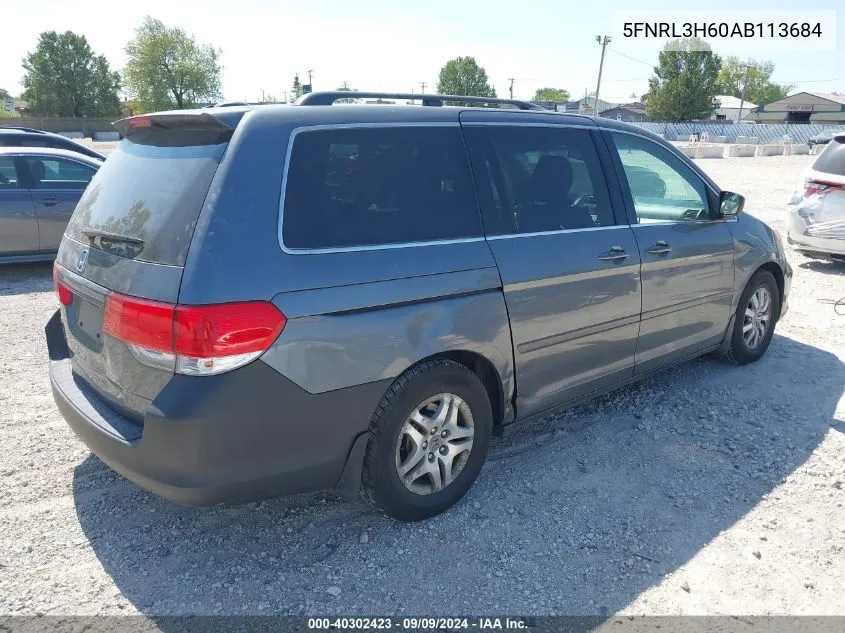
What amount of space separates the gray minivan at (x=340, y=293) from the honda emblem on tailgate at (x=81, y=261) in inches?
1.7

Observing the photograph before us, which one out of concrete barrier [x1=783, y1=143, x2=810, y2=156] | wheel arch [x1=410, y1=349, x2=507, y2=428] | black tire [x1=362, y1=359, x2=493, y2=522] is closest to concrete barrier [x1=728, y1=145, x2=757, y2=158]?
concrete barrier [x1=783, y1=143, x2=810, y2=156]

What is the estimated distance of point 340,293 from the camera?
2.62m

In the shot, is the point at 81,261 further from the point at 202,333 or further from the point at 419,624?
the point at 419,624

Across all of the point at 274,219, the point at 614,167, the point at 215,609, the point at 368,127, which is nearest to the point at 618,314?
the point at 614,167

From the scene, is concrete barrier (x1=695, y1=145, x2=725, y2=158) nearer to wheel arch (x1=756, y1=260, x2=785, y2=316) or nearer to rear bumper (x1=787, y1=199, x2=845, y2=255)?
rear bumper (x1=787, y1=199, x2=845, y2=255)

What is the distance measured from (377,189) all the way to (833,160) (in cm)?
773

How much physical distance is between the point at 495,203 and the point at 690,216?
190 cm

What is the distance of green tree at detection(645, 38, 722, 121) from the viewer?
68.1 m

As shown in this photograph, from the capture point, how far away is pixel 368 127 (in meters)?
2.93

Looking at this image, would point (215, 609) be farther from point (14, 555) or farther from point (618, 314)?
point (618, 314)

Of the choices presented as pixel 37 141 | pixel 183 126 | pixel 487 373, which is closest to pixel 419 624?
pixel 487 373

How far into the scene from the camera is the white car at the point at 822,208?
26.3ft

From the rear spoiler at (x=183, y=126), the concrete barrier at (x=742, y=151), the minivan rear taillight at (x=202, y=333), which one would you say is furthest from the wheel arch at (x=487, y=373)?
the concrete barrier at (x=742, y=151)

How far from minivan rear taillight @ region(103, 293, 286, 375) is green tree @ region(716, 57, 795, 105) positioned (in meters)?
127
